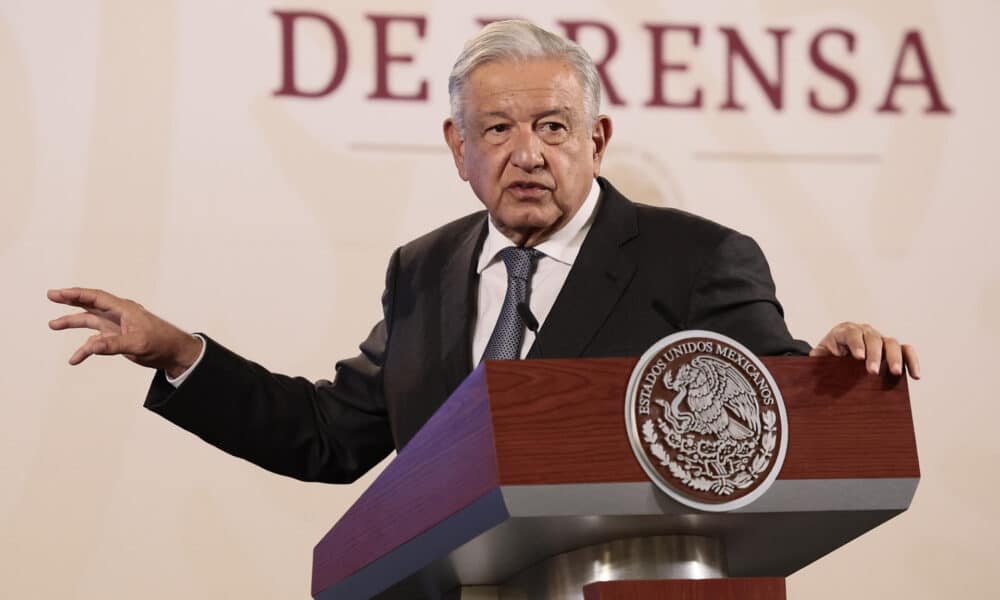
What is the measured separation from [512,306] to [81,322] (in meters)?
0.56

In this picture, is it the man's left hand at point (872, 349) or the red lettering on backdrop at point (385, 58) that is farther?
the red lettering on backdrop at point (385, 58)

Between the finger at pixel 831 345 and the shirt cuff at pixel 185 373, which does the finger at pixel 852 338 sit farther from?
the shirt cuff at pixel 185 373

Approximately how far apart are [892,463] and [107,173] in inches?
80.0

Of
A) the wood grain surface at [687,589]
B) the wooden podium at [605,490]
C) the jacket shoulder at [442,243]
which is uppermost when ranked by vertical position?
the jacket shoulder at [442,243]

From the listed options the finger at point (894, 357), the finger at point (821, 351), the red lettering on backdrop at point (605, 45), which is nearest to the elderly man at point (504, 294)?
the finger at point (821, 351)

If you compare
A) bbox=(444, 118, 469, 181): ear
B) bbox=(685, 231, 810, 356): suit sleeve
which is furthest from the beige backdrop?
bbox=(685, 231, 810, 356): suit sleeve

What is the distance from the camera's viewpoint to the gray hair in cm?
206

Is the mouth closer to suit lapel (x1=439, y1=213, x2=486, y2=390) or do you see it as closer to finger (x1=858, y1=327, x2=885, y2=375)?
suit lapel (x1=439, y1=213, x2=486, y2=390)

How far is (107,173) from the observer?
2.98 m

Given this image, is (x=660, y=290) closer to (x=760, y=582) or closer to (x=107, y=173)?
(x=760, y=582)

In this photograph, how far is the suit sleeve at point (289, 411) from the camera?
6.78 feet

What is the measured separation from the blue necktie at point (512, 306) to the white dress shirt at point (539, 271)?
19 mm

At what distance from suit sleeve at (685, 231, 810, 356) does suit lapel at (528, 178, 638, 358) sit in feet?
0.34

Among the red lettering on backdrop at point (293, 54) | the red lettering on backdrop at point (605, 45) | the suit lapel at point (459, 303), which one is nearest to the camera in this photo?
the suit lapel at point (459, 303)
